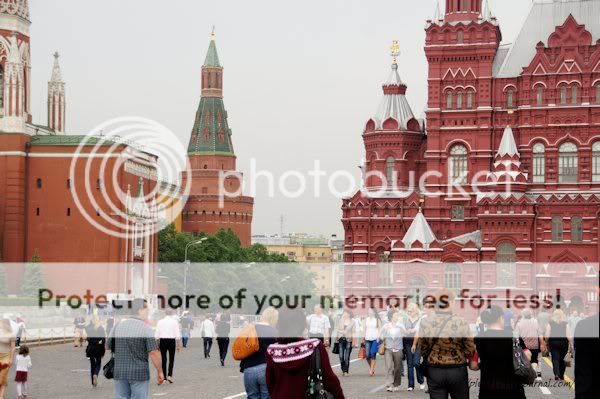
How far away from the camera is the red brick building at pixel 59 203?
277 ft

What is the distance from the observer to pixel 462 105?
280 ft

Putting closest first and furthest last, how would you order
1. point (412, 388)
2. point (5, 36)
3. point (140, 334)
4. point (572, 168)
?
point (140, 334) → point (412, 388) → point (572, 168) → point (5, 36)

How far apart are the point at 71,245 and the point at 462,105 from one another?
1102 inches

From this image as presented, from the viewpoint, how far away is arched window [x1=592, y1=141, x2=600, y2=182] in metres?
81.9

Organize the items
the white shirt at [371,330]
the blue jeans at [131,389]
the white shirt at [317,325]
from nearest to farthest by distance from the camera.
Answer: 1. the blue jeans at [131,389]
2. the white shirt at [317,325]
3. the white shirt at [371,330]

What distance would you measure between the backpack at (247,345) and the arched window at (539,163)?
7066 cm

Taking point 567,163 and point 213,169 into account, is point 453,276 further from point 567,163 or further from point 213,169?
point 213,169

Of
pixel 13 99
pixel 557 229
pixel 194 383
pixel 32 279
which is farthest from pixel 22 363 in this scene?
pixel 13 99

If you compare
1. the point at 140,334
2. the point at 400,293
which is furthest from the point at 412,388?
the point at 400,293

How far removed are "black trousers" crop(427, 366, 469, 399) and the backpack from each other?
203 centimetres

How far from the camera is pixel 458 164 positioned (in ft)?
280

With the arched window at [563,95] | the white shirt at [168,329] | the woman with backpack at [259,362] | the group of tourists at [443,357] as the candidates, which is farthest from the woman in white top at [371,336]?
the arched window at [563,95]

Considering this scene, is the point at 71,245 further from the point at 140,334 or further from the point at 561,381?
the point at 140,334

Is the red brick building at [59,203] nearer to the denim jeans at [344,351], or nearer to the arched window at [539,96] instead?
the arched window at [539,96]
